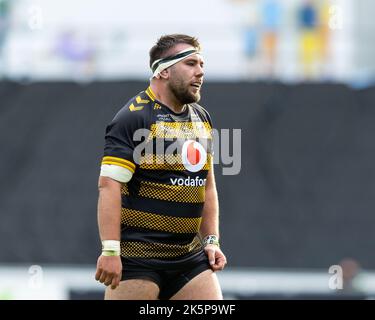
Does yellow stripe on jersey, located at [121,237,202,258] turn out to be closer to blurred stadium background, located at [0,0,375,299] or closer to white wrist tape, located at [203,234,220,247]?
white wrist tape, located at [203,234,220,247]

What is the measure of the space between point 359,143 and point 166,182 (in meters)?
8.12

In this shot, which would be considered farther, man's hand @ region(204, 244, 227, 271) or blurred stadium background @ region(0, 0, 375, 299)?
blurred stadium background @ region(0, 0, 375, 299)

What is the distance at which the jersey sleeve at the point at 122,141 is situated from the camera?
22.8 feet

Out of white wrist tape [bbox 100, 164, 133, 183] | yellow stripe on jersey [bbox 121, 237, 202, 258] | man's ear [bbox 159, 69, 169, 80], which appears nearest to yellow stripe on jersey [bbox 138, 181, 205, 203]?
white wrist tape [bbox 100, 164, 133, 183]

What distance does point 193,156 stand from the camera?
7.29m

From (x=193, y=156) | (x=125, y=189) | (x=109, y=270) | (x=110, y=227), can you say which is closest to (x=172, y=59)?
(x=193, y=156)

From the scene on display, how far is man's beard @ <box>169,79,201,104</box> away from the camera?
23.8 ft

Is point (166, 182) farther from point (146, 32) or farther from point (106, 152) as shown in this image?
point (146, 32)

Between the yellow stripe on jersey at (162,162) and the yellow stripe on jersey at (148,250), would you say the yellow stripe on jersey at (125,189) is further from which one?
the yellow stripe on jersey at (148,250)

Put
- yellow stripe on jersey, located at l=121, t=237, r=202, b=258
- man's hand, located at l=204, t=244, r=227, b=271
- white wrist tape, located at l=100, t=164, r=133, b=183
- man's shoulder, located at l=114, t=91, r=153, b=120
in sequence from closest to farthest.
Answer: white wrist tape, located at l=100, t=164, r=133, b=183 < man's shoulder, located at l=114, t=91, r=153, b=120 < yellow stripe on jersey, located at l=121, t=237, r=202, b=258 < man's hand, located at l=204, t=244, r=227, b=271

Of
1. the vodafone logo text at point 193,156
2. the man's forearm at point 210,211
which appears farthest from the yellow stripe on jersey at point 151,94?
the man's forearm at point 210,211

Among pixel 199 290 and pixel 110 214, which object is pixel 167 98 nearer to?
pixel 110 214

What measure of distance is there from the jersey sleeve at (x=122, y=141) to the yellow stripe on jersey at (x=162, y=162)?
0.10 metres

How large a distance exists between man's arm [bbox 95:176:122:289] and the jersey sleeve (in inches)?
6.1
